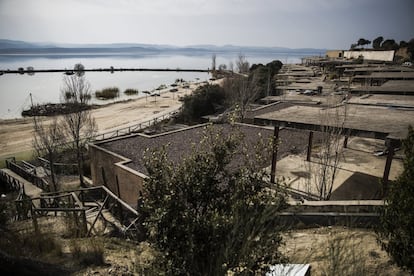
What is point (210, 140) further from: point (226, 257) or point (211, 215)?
point (226, 257)

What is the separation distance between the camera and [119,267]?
231 inches

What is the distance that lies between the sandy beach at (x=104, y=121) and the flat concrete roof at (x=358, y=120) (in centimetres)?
2821

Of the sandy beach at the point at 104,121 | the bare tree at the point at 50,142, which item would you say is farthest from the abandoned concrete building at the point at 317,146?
the sandy beach at the point at 104,121

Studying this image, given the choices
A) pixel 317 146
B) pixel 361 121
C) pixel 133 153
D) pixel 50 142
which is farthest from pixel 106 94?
pixel 361 121

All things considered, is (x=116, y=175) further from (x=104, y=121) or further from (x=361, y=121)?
(x=104, y=121)

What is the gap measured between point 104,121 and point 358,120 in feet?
133

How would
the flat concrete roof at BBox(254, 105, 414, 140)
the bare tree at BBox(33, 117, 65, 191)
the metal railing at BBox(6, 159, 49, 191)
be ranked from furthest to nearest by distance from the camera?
the bare tree at BBox(33, 117, 65, 191) → the metal railing at BBox(6, 159, 49, 191) → the flat concrete roof at BBox(254, 105, 414, 140)

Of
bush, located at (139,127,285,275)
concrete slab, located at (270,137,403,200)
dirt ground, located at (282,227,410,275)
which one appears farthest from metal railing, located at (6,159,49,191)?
bush, located at (139,127,285,275)

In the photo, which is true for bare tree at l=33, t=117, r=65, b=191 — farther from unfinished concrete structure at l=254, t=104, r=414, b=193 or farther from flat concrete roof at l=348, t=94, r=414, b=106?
flat concrete roof at l=348, t=94, r=414, b=106

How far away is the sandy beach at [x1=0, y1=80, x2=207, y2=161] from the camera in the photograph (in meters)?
33.1

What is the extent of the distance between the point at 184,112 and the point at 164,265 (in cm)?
3499

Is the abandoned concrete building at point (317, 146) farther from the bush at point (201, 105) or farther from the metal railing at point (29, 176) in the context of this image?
the bush at point (201, 105)

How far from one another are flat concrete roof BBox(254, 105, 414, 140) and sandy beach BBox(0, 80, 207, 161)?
2821cm

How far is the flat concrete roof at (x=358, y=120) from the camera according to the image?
10055 millimetres
